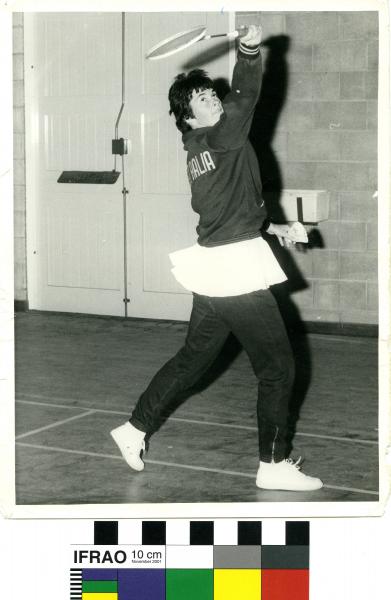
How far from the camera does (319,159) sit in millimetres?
9031

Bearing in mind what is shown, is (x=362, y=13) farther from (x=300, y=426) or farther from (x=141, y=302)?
(x=300, y=426)

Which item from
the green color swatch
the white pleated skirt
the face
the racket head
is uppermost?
the racket head

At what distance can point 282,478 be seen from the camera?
4867 mm

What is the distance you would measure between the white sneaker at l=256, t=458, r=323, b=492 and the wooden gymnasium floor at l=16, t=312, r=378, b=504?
4cm

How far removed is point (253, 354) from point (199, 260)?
51 centimetres

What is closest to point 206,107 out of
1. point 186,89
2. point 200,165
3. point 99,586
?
point 186,89

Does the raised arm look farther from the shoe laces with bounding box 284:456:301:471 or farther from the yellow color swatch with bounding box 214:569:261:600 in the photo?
the yellow color swatch with bounding box 214:569:261:600

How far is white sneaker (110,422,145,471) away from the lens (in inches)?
203

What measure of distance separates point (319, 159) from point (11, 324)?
546 centimetres

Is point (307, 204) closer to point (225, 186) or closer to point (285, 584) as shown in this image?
point (225, 186)

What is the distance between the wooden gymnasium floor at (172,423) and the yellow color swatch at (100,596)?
1.07m

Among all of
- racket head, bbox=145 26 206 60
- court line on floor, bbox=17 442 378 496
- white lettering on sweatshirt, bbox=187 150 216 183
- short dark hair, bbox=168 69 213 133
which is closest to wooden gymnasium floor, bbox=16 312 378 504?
court line on floor, bbox=17 442 378 496

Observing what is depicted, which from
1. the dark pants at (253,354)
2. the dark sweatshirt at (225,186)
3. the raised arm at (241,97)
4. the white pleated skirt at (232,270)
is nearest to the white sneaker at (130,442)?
the dark pants at (253,354)

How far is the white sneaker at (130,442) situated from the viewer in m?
5.16
